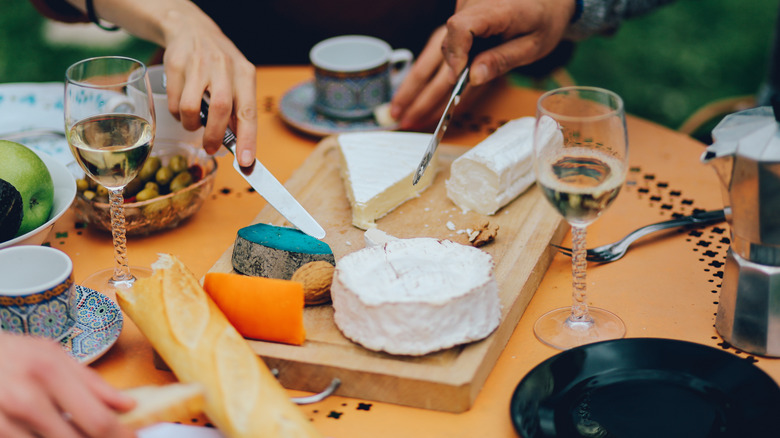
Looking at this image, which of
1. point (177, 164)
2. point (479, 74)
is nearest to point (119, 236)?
point (177, 164)

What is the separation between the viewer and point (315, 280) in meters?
1.54

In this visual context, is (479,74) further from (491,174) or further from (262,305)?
(262,305)

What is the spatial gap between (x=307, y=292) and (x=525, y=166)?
75cm

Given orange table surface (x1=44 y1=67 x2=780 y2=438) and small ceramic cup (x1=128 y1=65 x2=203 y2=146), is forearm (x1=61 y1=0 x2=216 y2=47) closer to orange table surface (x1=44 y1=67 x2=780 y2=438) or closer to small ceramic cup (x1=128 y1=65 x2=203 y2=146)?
small ceramic cup (x1=128 y1=65 x2=203 y2=146)

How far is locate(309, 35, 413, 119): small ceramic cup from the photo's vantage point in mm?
2385

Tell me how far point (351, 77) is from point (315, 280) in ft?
3.30

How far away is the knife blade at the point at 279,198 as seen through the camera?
1774 millimetres

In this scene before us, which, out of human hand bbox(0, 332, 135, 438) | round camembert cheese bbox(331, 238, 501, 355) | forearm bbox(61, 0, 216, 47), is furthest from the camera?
forearm bbox(61, 0, 216, 47)

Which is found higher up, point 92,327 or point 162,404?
point 162,404

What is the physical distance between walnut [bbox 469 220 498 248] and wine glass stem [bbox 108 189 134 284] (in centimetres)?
76

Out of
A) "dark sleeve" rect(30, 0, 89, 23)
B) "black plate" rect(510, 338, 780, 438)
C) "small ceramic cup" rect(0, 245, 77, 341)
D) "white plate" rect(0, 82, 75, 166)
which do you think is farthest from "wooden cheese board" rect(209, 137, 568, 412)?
"dark sleeve" rect(30, 0, 89, 23)

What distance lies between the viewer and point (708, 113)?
2.83m

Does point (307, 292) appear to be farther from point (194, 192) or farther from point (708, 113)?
point (708, 113)

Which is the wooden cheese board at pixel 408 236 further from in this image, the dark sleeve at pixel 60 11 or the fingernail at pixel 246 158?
the dark sleeve at pixel 60 11
